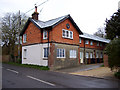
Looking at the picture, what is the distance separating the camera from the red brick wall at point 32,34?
1969cm

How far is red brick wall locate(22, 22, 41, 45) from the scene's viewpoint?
1969 centimetres

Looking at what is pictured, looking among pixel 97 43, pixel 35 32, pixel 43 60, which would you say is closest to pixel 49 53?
pixel 43 60

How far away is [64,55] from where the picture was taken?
18609 mm

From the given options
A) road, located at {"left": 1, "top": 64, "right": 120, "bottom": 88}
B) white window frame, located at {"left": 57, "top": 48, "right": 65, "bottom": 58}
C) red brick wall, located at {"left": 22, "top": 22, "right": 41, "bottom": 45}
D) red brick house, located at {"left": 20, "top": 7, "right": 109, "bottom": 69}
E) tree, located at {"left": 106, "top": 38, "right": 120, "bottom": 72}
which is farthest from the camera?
red brick wall, located at {"left": 22, "top": 22, "right": 41, "bottom": 45}

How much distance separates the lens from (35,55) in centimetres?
1964

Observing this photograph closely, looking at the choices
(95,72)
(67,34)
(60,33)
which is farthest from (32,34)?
(95,72)

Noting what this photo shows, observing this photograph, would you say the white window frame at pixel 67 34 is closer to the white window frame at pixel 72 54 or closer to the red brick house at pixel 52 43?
the red brick house at pixel 52 43

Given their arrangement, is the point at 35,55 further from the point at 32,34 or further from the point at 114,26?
the point at 114,26

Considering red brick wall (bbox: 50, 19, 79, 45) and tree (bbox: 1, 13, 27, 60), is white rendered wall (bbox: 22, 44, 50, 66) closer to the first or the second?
red brick wall (bbox: 50, 19, 79, 45)

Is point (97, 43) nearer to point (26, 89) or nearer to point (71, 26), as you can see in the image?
point (71, 26)

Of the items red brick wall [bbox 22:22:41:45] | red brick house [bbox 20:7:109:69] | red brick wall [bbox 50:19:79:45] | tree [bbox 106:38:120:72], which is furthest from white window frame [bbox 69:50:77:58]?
tree [bbox 106:38:120:72]

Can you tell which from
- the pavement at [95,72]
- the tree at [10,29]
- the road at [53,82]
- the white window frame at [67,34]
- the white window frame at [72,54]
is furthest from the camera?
the tree at [10,29]

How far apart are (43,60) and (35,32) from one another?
16.5 feet

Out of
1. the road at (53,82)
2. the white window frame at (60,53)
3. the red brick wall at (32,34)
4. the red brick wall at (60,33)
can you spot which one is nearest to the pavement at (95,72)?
the road at (53,82)
